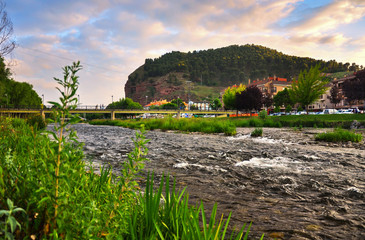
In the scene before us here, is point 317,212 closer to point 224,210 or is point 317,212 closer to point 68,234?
point 224,210

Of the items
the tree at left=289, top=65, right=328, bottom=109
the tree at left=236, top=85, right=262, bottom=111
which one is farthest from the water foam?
the tree at left=236, top=85, right=262, bottom=111

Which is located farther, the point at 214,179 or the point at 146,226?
the point at 214,179

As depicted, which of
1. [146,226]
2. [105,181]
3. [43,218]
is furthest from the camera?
[105,181]

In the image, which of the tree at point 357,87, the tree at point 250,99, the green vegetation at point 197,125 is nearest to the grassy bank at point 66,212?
the green vegetation at point 197,125

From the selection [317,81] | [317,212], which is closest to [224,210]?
[317,212]

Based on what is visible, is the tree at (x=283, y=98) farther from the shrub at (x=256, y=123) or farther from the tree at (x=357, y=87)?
the shrub at (x=256, y=123)

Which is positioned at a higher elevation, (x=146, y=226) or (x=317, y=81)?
(x=317, y=81)

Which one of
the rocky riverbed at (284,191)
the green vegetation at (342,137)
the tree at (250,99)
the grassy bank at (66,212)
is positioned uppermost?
the tree at (250,99)

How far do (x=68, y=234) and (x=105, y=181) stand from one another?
1.95 m

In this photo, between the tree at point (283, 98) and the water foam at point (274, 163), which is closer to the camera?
the water foam at point (274, 163)

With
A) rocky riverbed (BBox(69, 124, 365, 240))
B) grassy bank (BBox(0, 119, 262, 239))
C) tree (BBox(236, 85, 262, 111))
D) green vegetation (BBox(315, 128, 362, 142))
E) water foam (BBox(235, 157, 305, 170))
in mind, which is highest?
tree (BBox(236, 85, 262, 111))

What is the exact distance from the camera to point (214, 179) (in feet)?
21.4

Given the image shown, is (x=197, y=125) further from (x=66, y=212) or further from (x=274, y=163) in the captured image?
(x=66, y=212)

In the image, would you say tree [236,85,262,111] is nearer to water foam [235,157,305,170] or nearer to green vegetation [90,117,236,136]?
green vegetation [90,117,236,136]
